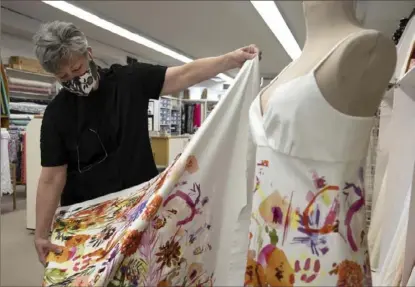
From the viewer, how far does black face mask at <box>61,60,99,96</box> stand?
5.12 ft

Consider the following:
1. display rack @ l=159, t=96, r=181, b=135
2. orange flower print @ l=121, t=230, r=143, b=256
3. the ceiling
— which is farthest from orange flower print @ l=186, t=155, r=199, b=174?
display rack @ l=159, t=96, r=181, b=135

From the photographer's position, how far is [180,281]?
1.15 metres

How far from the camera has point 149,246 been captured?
1.07 m

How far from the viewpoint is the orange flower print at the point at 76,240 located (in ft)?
4.40

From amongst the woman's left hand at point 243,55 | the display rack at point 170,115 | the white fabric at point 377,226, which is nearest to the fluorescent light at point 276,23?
the display rack at point 170,115

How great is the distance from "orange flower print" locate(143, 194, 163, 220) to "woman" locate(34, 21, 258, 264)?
1.71 ft

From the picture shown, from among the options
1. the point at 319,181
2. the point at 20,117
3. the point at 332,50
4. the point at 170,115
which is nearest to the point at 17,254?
the point at 20,117

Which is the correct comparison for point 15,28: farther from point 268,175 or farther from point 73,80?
point 268,175

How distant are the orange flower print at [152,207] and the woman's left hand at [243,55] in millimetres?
641

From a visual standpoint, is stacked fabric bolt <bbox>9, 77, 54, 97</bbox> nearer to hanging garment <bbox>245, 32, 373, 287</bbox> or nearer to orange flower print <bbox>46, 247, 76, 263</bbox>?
orange flower print <bbox>46, 247, 76, 263</bbox>

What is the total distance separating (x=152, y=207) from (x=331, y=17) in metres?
0.69

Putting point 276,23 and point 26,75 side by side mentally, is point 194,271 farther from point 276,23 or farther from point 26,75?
point 26,75

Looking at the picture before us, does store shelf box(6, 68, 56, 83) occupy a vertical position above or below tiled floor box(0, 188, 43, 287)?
above

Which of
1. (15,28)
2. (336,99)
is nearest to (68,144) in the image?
(336,99)
